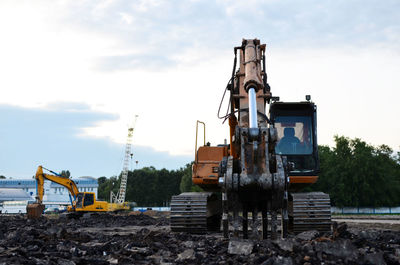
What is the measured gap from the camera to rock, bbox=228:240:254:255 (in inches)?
281

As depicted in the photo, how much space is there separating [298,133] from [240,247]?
19.8 feet

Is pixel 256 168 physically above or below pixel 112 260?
above

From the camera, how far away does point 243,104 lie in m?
10.6

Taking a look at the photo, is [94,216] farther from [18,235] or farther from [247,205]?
[247,205]

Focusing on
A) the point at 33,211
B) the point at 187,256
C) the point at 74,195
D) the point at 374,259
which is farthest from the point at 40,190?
the point at 374,259

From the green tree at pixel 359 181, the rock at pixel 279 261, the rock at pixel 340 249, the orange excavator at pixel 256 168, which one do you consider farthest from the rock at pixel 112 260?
the green tree at pixel 359 181

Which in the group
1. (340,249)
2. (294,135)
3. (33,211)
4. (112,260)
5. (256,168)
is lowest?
Result: (33,211)

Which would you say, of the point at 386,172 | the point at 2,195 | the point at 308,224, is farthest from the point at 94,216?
the point at 2,195

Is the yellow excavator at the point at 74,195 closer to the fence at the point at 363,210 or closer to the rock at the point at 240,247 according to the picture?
the rock at the point at 240,247

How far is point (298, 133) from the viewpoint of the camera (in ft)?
41.2

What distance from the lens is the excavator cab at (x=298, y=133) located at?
12.2 metres

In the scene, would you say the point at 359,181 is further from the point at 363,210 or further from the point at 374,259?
the point at 374,259

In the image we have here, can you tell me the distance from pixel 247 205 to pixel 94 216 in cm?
2759

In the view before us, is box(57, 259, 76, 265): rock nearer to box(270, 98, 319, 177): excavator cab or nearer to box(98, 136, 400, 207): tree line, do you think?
box(270, 98, 319, 177): excavator cab
